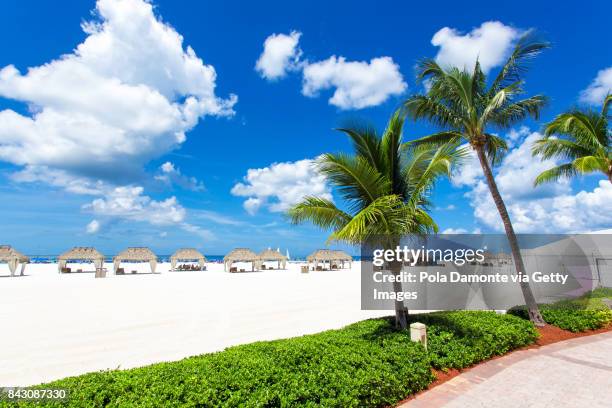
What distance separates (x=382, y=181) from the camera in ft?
25.1

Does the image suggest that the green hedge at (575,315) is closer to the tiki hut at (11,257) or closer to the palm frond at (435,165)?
the palm frond at (435,165)

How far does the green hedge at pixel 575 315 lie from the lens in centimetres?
927

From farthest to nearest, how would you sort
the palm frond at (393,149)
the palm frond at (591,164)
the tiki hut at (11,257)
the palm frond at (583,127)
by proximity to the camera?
1. the tiki hut at (11,257)
2. the palm frond at (583,127)
3. the palm frond at (591,164)
4. the palm frond at (393,149)

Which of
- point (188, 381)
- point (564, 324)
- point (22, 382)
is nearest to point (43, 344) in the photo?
point (22, 382)

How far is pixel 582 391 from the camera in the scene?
5.42 m

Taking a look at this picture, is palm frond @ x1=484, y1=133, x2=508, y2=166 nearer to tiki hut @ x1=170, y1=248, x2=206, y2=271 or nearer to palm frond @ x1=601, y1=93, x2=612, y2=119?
palm frond @ x1=601, y1=93, x2=612, y2=119

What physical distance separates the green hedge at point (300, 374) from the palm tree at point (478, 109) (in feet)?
14.2

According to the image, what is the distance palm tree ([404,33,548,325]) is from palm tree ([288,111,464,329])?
166 centimetres

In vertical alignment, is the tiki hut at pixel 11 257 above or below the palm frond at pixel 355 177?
below

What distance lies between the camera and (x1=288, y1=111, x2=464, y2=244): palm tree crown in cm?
693

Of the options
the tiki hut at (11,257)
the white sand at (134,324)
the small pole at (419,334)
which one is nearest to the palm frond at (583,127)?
the small pole at (419,334)

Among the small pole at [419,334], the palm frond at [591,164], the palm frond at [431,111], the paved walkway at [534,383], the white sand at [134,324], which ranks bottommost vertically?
the white sand at [134,324]

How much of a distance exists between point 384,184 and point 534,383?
183 inches

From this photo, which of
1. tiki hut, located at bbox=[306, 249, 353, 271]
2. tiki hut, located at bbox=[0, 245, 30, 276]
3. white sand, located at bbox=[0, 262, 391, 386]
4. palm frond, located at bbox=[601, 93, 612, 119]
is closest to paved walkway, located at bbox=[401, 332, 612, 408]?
white sand, located at bbox=[0, 262, 391, 386]
